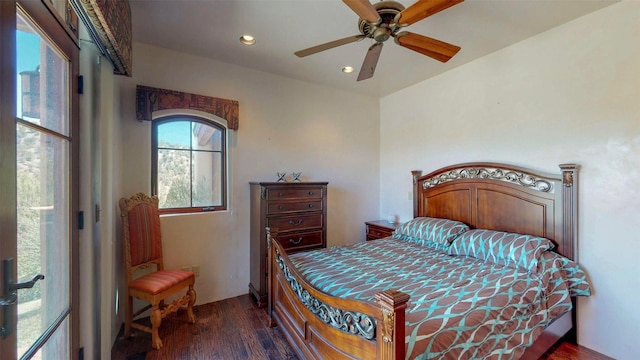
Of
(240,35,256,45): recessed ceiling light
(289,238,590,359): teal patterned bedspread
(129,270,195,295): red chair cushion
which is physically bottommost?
(129,270,195,295): red chair cushion

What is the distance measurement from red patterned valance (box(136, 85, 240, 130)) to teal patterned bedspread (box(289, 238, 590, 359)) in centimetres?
190

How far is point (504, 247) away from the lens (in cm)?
236

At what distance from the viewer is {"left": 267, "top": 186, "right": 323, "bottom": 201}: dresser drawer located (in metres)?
3.06

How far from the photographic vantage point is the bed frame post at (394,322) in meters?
1.14

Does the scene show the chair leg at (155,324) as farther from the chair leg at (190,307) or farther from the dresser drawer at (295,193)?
the dresser drawer at (295,193)

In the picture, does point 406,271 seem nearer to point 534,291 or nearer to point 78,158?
point 534,291

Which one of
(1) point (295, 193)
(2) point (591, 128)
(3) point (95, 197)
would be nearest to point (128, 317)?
(3) point (95, 197)

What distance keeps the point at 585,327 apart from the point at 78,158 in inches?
166

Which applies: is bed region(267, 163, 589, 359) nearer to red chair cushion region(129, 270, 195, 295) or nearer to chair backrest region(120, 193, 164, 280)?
red chair cushion region(129, 270, 195, 295)

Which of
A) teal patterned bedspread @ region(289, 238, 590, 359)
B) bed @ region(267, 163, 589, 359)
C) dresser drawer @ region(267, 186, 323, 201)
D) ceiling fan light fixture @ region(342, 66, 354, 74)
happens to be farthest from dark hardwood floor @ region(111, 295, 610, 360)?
ceiling fan light fixture @ region(342, 66, 354, 74)

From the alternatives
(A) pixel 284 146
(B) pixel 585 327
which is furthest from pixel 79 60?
(B) pixel 585 327

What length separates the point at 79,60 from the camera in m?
1.72

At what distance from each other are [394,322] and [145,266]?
8.22 feet

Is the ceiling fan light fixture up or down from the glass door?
up
